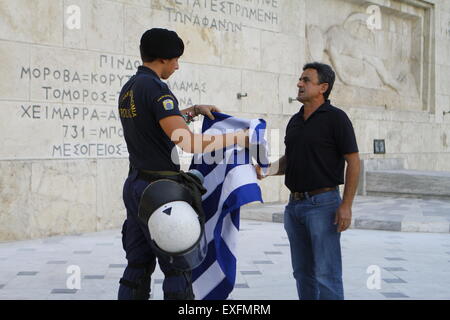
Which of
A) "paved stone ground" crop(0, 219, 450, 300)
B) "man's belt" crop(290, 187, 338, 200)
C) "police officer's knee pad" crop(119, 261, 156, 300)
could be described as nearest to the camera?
"police officer's knee pad" crop(119, 261, 156, 300)

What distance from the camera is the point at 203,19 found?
386 inches

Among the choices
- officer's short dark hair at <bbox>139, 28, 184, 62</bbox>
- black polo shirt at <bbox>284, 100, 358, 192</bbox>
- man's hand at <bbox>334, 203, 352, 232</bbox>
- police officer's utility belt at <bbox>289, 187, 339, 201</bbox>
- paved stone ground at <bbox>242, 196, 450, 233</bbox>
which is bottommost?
paved stone ground at <bbox>242, 196, 450, 233</bbox>

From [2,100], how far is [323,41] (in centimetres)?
727

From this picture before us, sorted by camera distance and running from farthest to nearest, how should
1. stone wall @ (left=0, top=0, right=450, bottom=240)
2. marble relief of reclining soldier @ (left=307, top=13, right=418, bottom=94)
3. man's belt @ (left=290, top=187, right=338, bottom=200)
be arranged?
marble relief of reclining soldier @ (left=307, top=13, right=418, bottom=94) < stone wall @ (left=0, top=0, right=450, bottom=240) < man's belt @ (left=290, top=187, right=338, bottom=200)

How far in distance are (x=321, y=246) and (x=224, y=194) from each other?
2.16 feet

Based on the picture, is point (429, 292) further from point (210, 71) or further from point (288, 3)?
point (288, 3)

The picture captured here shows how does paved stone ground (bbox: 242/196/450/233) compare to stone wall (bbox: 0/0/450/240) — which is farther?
paved stone ground (bbox: 242/196/450/233)

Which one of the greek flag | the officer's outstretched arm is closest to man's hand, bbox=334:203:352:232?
the greek flag

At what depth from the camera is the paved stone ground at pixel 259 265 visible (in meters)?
5.01

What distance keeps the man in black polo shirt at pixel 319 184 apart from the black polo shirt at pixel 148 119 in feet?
2.87

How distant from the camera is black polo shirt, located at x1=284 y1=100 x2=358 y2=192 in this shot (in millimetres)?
3783

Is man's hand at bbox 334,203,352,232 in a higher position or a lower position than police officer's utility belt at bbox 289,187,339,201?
lower

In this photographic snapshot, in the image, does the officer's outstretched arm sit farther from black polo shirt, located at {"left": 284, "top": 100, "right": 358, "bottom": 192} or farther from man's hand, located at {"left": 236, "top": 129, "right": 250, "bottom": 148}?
black polo shirt, located at {"left": 284, "top": 100, "right": 358, "bottom": 192}
